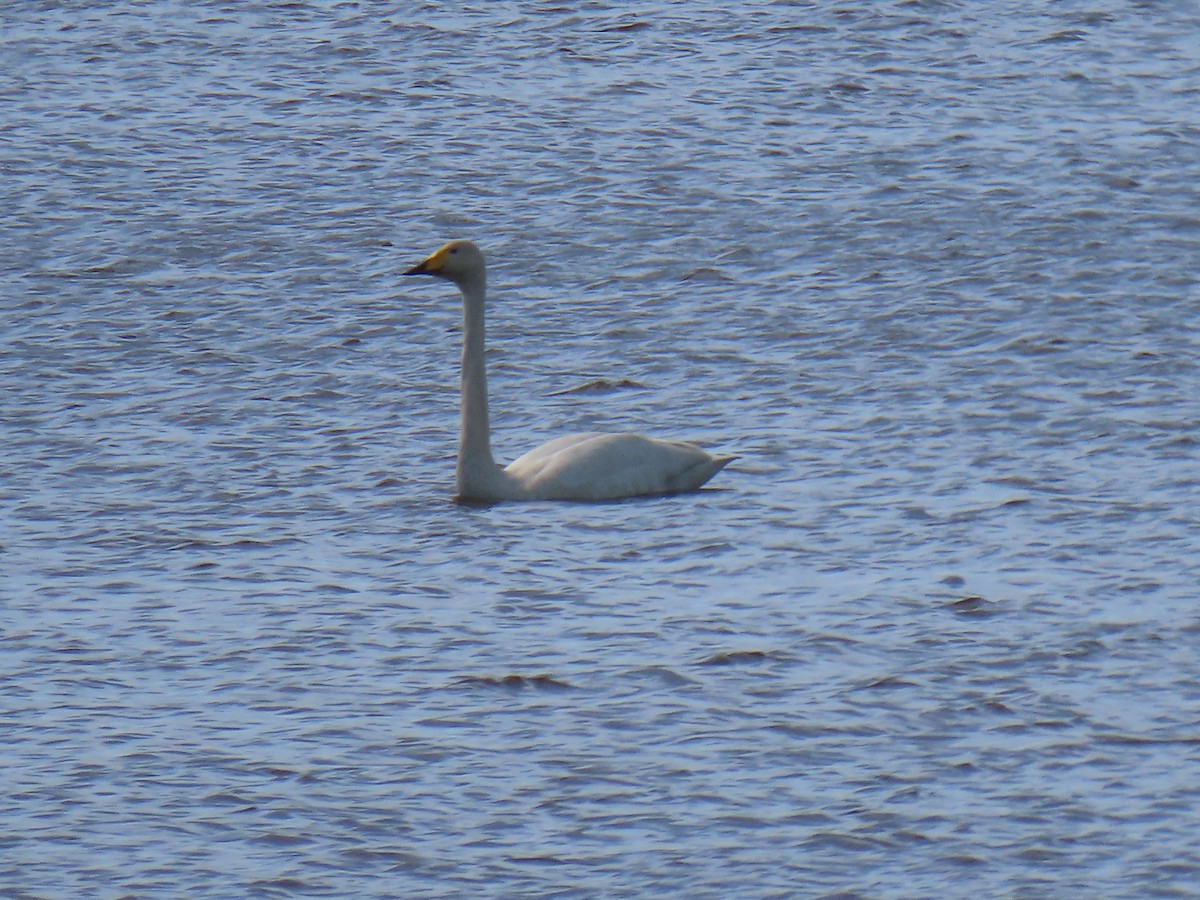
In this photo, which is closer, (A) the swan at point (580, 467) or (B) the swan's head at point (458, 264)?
(A) the swan at point (580, 467)

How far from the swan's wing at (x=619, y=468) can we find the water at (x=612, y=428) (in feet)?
0.47

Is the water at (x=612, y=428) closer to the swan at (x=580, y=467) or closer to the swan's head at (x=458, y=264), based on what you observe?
the swan at (x=580, y=467)

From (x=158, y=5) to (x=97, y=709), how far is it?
56.5ft

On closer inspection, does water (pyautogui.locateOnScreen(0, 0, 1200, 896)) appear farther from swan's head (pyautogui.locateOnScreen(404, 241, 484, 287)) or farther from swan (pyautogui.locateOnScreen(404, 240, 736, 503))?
swan's head (pyautogui.locateOnScreen(404, 241, 484, 287))

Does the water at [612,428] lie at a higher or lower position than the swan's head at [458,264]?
lower

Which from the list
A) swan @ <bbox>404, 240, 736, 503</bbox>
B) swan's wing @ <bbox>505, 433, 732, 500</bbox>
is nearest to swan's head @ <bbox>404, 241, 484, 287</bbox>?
swan @ <bbox>404, 240, 736, 503</bbox>

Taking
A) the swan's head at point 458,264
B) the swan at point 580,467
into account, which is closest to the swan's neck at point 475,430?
the swan at point 580,467

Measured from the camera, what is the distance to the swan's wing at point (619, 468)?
12938 millimetres

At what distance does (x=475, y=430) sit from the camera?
13.1m

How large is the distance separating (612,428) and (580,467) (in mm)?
1263

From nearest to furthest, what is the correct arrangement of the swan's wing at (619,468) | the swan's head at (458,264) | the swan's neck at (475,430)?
the swan's wing at (619,468)
the swan's neck at (475,430)
the swan's head at (458,264)

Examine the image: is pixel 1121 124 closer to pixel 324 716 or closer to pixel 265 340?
pixel 265 340

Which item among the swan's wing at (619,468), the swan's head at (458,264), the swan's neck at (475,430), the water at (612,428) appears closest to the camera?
the water at (612,428)

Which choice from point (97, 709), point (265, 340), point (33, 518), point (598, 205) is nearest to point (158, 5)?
point (598, 205)
